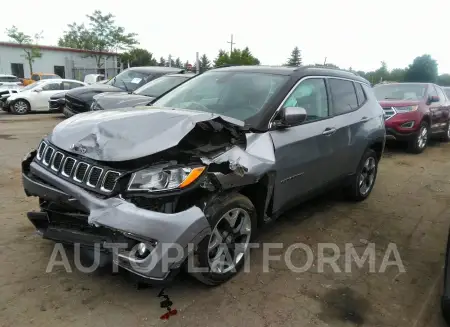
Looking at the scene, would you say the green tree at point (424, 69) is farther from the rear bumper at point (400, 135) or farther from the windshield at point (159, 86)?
the windshield at point (159, 86)

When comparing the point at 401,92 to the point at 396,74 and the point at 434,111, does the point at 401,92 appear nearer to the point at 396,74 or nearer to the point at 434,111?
the point at 434,111

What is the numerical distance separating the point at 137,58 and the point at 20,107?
3293 cm

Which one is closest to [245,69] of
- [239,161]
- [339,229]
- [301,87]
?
[301,87]

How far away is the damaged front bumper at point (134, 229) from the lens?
2482mm

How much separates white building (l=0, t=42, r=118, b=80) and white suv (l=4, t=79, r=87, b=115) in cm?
1930

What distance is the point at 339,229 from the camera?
438cm

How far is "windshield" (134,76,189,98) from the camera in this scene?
808 cm

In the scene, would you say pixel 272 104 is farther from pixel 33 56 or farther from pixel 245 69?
pixel 33 56

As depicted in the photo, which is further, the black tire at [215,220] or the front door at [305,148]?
the front door at [305,148]

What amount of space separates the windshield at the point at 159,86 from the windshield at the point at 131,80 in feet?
4.94

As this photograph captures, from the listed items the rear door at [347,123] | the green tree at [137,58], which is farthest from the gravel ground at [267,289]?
the green tree at [137,58]

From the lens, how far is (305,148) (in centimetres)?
372

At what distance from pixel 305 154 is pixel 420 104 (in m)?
6.72

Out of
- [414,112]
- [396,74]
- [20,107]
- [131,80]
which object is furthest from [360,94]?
[396,74]
